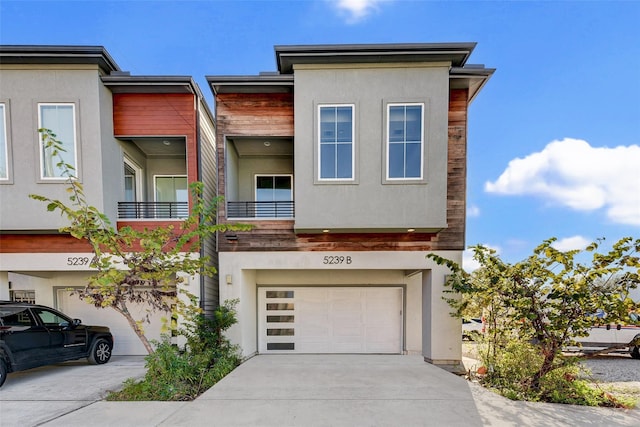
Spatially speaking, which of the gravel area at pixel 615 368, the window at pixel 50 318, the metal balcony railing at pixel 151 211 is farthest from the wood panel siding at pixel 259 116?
the gravel area at pixel 615 368

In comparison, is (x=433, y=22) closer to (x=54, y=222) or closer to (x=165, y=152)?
(x=165, y=152)

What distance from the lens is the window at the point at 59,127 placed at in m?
6.38

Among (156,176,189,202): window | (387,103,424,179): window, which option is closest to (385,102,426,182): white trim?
(387,103,424,179): window

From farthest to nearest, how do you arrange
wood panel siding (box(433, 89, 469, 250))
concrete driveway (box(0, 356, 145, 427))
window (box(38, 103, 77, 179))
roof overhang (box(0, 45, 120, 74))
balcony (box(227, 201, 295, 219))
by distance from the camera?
balcony (box(227, 201, 295, 219)), wood panel siding (box(433, 89, 469, 250)), window (box(38, 103, 77, 179)), roof overhang (box(0, 45, 120, 74)), concrete driveway (box(0, 356, 145, 427))

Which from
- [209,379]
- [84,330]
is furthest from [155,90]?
[209,379]

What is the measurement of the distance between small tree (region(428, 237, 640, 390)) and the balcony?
4411 millimetres

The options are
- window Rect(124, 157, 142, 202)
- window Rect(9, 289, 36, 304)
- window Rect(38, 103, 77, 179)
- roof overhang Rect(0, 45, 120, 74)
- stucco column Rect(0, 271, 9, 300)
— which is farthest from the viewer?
window Rect(124, 157, 142, 202)

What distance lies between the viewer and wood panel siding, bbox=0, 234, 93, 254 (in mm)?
6664

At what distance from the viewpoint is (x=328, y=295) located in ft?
26.6

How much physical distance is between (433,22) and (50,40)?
9075 millimetres

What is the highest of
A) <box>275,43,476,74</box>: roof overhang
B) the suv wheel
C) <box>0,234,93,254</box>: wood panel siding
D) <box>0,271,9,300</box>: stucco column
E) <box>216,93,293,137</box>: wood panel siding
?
<box>275,43,476,74</box>: roof overhang

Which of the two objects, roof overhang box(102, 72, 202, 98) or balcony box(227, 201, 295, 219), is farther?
balcony box(227, 201, 295, 219)

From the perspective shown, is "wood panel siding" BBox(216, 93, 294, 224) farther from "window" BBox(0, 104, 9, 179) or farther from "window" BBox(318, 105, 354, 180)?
"window" BBox(0, 104, 9, 179)

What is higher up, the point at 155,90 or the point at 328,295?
the point at 155,90
